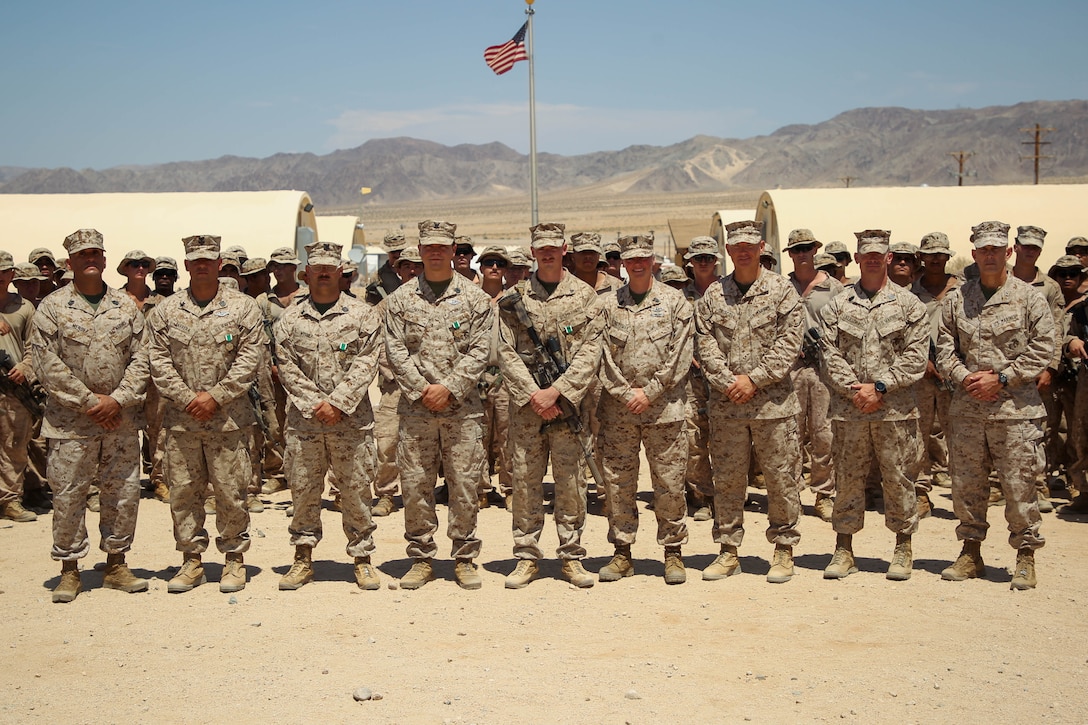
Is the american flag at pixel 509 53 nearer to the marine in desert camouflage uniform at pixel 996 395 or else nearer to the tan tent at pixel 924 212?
the tan tent at pixel 924 212

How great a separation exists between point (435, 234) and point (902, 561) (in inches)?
146

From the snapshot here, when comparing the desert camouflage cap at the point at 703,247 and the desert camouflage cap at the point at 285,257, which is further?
the desert camouflage cap at the point at 285,257

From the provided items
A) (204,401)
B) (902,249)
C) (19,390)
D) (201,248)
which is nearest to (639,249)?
(902,249)

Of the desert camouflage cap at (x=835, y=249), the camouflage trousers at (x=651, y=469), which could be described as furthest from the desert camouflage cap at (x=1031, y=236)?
the camouflage trousers at (x=651, y=469)

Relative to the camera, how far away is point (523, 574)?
22.1 ft

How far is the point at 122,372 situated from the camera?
668 centimetres

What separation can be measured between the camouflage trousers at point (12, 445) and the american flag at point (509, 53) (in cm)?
1290

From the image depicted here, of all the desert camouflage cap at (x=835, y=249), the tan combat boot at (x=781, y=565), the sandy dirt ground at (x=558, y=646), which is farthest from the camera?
the desert camouflage cap at (x=835, y=249)

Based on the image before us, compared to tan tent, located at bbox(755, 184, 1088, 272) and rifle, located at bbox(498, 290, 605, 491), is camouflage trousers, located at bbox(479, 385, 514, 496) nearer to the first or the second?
rifle, located at bbox(498, 290, 605, 491)

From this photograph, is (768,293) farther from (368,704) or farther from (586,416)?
(368,704)

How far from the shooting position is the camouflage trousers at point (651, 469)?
6707mm

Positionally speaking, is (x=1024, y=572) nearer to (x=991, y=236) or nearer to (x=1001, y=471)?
(x=1001, y=471)

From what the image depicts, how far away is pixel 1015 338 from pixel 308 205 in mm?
16791

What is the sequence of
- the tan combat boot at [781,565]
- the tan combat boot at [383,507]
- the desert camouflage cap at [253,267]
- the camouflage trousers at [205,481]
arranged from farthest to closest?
1. the desert camouflage cap at [253,267]
2. the tan combat boot at [383,507]
3. the tan combat boot at [781,565]
4. the camouflage trousers at [205,481]
